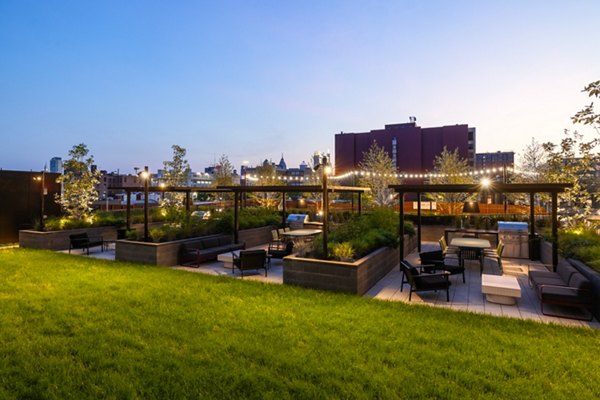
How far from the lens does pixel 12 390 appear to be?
3.38m

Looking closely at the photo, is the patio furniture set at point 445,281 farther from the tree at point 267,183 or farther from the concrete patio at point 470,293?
the tree at point 267,183

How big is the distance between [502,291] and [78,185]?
1663 centimetres

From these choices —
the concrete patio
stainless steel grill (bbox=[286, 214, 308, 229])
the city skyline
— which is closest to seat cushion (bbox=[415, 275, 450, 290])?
the concrete patio

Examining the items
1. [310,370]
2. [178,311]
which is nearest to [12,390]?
[178,311]

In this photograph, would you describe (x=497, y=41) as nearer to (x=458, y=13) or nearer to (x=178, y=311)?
(x=458, y=13)

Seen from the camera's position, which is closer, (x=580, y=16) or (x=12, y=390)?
(x=12, y=390)

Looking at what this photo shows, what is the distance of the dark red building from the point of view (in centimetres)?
5300

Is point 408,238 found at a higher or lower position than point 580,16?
lower

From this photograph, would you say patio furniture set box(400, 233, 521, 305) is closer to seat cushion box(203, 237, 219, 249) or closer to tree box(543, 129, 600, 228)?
tree box(543, 129, 600, 228)

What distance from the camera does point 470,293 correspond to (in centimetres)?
700

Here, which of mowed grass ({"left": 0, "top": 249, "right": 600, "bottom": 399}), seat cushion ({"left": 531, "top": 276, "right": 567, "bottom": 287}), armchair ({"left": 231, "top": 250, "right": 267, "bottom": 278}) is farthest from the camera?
armchair ({"left": 231, "top": 250, "right": 267, "bottom": 278})

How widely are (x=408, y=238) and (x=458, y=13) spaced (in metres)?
7.88

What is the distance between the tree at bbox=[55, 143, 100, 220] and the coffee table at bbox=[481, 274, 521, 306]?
50.6 feet

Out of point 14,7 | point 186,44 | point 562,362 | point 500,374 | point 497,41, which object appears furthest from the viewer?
point 186,44
